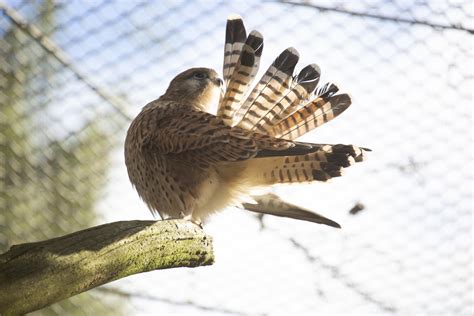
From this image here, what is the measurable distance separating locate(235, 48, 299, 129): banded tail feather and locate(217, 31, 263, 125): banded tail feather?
4 cm

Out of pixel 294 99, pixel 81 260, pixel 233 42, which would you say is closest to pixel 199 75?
pixel 233 42

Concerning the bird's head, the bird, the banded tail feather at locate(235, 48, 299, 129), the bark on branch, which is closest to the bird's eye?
the bird's head

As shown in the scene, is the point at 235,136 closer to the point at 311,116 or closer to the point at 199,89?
the point at 311,116

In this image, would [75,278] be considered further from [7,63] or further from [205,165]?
[7,63]

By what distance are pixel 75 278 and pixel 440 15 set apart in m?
2.76

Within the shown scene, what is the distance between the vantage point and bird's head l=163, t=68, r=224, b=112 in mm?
3057

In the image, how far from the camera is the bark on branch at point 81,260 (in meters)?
1.38

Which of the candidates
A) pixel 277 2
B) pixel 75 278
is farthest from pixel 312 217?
pixel 277 2

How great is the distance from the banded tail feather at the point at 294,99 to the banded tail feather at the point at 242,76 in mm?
117

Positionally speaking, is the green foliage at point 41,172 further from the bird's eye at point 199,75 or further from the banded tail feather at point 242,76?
the banded tail feather at point 242,76

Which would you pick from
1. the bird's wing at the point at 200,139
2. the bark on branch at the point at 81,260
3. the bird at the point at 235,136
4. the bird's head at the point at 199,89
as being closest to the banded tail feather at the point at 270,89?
the bird at the point at 235,136

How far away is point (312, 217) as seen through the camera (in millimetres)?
2449

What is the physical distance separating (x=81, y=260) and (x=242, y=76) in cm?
124

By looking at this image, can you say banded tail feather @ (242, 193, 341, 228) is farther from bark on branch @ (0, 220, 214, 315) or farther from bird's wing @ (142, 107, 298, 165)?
bark on branch @ (0, 220, 214, 315)
